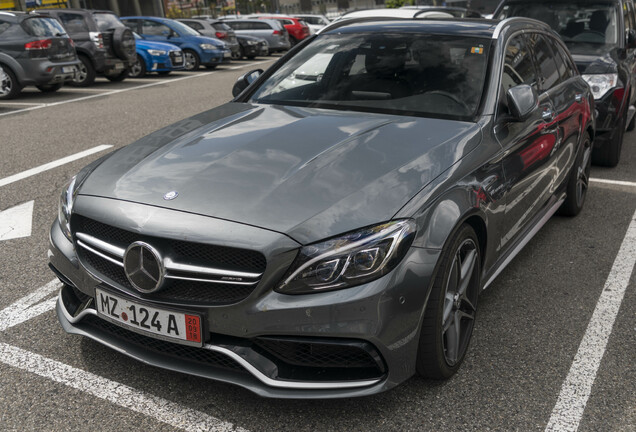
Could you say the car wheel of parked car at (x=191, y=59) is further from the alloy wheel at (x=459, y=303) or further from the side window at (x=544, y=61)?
the alloy wheel at (x=459, y=303)

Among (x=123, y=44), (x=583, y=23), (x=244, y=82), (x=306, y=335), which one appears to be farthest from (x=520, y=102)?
(x=123, y=44)

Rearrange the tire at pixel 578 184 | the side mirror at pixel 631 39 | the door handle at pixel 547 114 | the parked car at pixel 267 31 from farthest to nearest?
the parked car at pixel 267 31, the side mirror at pixel 631 39, the tire at pixel 578 184, the door handle at pixel 547 114

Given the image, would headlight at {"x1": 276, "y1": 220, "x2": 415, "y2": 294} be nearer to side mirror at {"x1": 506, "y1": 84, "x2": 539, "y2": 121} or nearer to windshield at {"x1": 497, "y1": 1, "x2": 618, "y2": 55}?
side mirror at {"x1": 506, "y1": 84, "x2": 539, "y2": 121}

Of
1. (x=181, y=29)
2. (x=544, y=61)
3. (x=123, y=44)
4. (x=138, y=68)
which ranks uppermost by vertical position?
(x=544, y=61)

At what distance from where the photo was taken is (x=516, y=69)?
13.5 feet

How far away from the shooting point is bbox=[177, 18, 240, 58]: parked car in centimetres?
2250

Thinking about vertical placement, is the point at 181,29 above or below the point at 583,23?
below

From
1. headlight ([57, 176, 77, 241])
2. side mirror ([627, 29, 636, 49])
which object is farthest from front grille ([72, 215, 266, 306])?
side mirror ([627, 29, 636, 49])

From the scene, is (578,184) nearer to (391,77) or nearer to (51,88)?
(391,77)

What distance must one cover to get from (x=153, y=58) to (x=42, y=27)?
4.98 m

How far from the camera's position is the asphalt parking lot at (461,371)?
280cm

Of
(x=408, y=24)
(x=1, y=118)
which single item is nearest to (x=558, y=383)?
(x=408, y=24)

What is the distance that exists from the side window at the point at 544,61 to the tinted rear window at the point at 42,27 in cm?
1061

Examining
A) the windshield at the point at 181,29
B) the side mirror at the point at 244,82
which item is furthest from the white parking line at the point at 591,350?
the windshield at the point at 181,29
